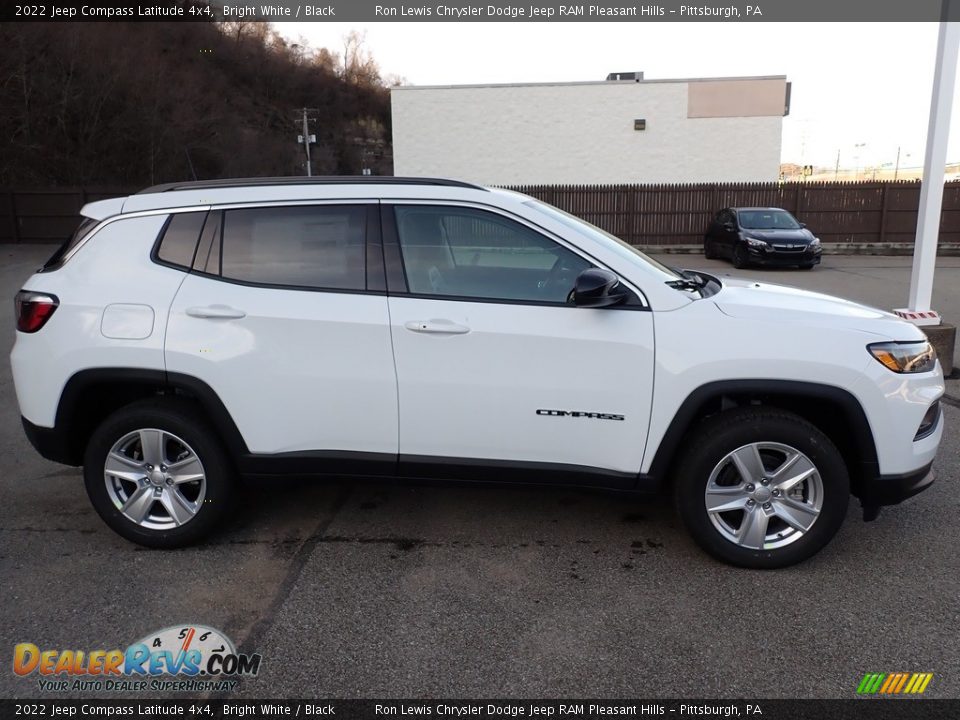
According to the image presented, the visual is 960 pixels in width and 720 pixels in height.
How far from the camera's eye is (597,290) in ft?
10.4

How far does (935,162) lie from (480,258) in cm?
556

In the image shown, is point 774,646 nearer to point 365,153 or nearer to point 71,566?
point 71,566

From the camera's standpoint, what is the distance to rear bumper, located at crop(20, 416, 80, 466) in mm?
3682

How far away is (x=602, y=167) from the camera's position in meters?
28.9

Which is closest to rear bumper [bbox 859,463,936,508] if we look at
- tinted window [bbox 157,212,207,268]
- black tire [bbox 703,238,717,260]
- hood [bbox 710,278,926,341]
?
hood [bbox 710,278,926,341]

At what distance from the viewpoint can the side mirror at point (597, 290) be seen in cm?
315

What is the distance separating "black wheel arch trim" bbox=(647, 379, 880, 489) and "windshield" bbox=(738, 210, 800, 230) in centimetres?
1608

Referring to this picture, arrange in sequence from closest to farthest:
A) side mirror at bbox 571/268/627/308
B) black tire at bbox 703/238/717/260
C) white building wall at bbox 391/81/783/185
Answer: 1. side mirror at bbox 571/268/627/308
2. black tire at bbox 703/238/717/260
3. white building wall at bbox 391/81/783/185

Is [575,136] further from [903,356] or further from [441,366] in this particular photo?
[441,366]

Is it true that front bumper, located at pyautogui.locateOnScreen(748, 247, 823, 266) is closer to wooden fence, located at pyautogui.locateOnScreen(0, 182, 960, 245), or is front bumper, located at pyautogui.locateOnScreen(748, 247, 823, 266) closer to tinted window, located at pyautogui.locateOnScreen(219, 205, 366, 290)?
wooden fence, located at pyautogui.locateOnScreen(0, 182, 960, 245)

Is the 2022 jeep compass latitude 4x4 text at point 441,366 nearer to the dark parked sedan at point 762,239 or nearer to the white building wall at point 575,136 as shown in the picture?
the dark parked sedan at point 762,239

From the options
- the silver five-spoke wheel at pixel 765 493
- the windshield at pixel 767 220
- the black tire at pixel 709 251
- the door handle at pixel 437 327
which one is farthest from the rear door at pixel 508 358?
the black tire at pixel 709 251

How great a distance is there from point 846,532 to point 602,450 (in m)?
1.53

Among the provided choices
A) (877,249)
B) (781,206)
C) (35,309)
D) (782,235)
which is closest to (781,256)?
(782,235)
